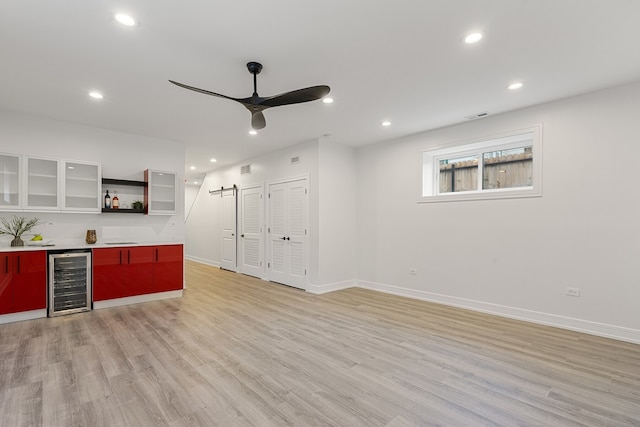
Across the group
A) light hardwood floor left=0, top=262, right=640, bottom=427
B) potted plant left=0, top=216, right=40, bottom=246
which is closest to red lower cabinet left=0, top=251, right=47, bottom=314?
light hardwood floor left=0, top=262, right=640, bottom=427

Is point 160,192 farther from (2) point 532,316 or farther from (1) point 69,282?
(2) point 532,316

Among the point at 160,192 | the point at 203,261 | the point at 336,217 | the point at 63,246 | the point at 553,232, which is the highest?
the point at 160,192

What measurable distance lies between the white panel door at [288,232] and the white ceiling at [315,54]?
6.29 feet

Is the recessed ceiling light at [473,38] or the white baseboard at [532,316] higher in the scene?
the recessed ceiling light at [473,38]

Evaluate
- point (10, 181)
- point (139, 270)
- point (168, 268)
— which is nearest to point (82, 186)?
point (10, 181)

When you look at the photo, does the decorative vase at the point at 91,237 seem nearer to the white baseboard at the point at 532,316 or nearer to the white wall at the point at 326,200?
the white wall at the point at 326,200

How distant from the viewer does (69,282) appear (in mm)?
4375

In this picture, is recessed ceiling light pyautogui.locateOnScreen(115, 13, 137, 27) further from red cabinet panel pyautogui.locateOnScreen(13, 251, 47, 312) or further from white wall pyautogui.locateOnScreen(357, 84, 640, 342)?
white wall pyautogui.locateOnScreen(357, 84, 640, 342)

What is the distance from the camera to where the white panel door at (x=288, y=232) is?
5.86m

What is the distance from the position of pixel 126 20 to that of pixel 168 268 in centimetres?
392

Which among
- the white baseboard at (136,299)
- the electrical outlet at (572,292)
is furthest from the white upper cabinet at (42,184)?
the electrical outlet at (572,292)

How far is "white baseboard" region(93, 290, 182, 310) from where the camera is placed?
15.2 ft

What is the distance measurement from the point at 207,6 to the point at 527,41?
259 cm

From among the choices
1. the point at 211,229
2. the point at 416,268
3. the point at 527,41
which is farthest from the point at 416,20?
the point at 211,229
